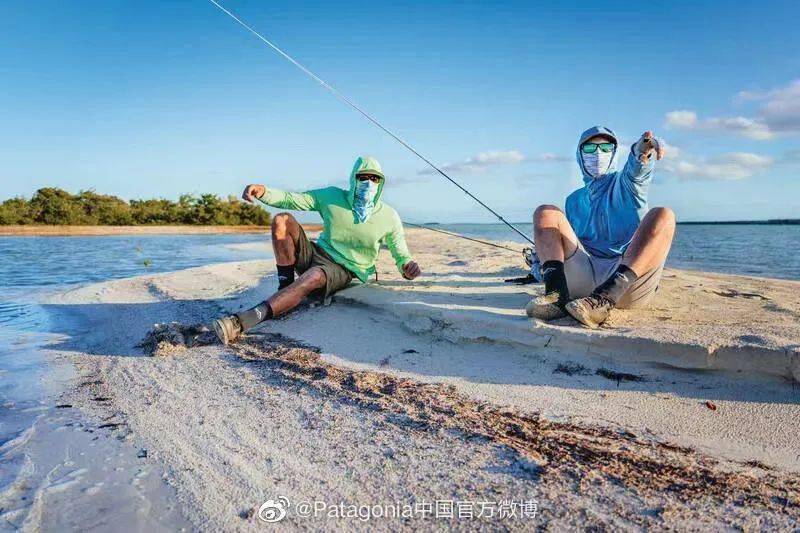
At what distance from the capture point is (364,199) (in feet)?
13.9

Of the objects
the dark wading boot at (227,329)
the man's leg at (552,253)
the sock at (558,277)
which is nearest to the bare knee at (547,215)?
the man's leg at (552,253)

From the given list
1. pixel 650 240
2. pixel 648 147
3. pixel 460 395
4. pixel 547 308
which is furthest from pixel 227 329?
pixel 648 147

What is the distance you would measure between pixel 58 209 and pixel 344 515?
3768cm

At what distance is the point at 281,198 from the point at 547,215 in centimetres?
217

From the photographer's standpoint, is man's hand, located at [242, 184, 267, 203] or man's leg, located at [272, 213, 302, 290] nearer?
man's hand, located at [242, 184, 267, 203]

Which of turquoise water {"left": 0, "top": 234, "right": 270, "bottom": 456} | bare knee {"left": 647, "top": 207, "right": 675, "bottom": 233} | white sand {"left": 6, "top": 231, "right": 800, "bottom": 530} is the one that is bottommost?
turquoise water {"left": 0, "top": 234, "right": 270, "bottom": 456}

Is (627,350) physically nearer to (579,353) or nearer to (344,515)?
(579,353)

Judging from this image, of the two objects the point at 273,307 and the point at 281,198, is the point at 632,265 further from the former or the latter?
the point at 281,198

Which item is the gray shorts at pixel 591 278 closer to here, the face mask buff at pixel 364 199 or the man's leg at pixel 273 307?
the face mask buff at pixel 364 199

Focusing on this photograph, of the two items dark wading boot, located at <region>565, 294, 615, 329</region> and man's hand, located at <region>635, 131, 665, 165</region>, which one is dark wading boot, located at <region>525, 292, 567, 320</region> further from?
man's hand, located at <region>635, 131, 665, 165</region>

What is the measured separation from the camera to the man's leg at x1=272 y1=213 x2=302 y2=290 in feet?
13.5

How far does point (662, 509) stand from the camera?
59.4 inches

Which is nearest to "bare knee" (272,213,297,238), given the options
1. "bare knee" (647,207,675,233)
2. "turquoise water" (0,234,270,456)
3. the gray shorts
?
"turquoise water" (0,234,270,456)

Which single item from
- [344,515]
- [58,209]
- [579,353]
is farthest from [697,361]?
[58,209]
